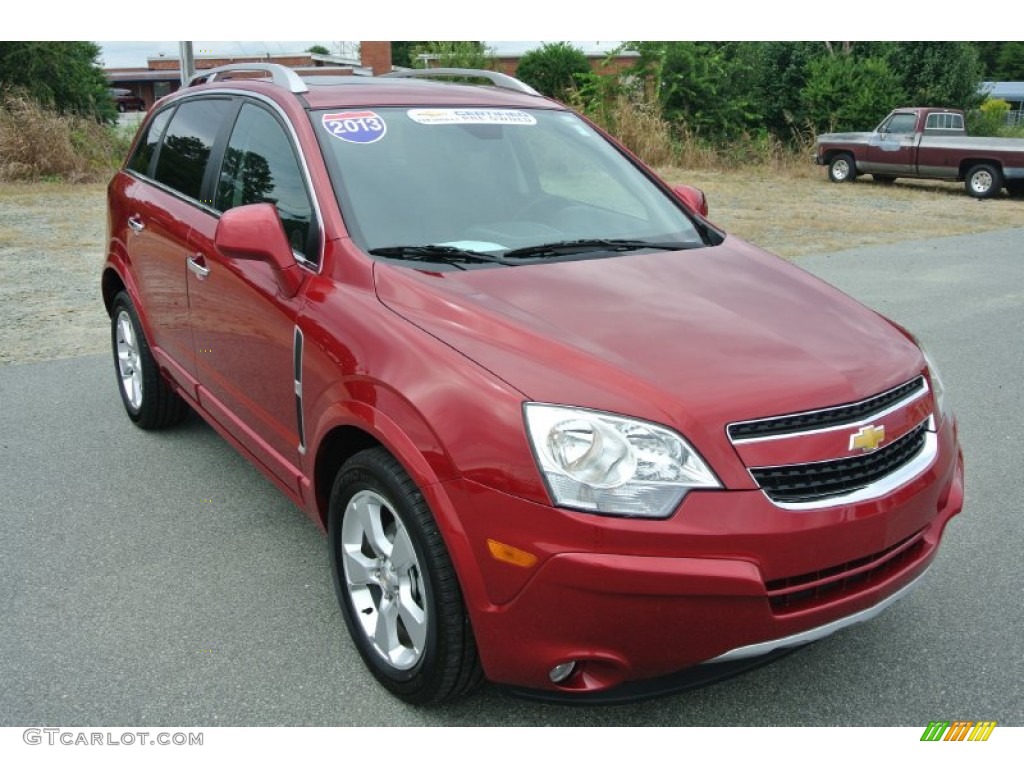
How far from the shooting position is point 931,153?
20125 millimetres

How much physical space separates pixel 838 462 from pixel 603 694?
87 cm

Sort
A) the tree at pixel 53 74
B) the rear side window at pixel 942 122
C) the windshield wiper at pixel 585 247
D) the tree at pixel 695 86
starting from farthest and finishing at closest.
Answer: the tree at pixel 695 86 → the tree at pixel 53 74 → the rear side window at pixel 942 122 → the windshield wiper at pixel 585 247

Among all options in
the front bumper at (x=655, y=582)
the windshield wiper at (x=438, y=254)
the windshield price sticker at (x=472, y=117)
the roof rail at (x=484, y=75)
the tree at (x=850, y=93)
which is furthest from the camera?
the tree at (x=850, y=93)

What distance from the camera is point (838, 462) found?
99.3 inches

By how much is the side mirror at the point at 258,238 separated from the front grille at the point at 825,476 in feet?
5.78

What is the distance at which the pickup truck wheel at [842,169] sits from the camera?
21.9 m

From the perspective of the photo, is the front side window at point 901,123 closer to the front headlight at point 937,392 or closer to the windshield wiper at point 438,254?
the front headlight at point 937,392

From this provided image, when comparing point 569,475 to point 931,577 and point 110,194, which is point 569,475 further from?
point 110,194

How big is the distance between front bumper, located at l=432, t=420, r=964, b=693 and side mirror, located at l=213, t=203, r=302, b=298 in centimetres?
119

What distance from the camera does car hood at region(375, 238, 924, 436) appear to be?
8.23ft

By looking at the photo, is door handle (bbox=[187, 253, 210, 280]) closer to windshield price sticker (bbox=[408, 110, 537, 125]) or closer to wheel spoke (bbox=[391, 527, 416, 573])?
windshield price sticker (bbox=[408, 110, 537, 125])

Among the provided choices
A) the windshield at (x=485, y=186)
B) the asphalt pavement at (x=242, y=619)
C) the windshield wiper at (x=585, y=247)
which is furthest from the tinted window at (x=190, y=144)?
the windshield wiper at (x=585, y=247)

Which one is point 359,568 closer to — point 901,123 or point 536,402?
point 536,402

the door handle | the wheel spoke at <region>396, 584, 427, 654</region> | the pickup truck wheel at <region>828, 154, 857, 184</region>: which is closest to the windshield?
the door handle
